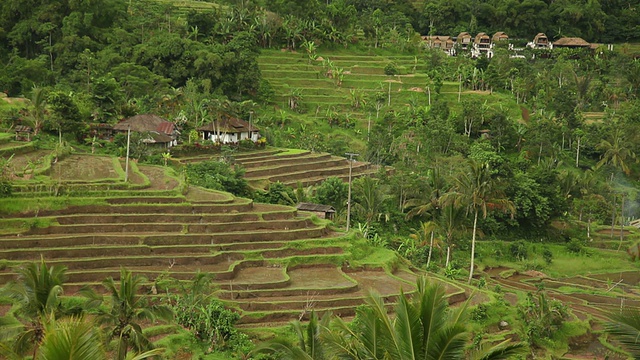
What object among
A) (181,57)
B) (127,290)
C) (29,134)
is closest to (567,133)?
(181,57)

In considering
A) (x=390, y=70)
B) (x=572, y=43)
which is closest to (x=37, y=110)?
(x=390, y=70)

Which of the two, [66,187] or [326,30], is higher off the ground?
[326,30]

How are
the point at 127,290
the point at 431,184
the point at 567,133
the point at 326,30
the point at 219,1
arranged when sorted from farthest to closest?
the point at 219,1, the point at 326,30, the point at 567,133, the point at 431,184, the point at 127,290

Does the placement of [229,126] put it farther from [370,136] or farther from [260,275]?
[260,275]

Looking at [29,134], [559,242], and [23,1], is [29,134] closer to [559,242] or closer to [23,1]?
[23,1]

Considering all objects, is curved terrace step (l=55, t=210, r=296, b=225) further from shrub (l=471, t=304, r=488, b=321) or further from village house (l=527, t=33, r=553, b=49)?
village house (l=527, t=33, r=553, b=49)

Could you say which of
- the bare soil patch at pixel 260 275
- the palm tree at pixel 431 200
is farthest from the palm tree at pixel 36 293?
the palm tree at pixel 431 200

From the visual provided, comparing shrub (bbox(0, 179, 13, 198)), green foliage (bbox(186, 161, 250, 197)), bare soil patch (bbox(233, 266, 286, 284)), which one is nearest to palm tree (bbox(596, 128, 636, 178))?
green foliage (bbox(186, 161, 250, 197))
